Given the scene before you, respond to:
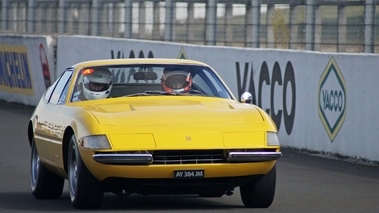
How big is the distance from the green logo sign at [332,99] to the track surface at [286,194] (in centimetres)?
51

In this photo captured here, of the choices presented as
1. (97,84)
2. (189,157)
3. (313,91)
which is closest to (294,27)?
(313,91)

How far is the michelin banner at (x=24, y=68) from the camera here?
94.7 feet

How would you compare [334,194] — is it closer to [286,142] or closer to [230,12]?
[286,142]

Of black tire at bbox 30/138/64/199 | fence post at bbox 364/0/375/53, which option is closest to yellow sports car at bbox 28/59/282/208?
black tire at bbox 30/138/64/199

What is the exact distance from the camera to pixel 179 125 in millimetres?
10570

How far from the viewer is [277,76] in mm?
19297

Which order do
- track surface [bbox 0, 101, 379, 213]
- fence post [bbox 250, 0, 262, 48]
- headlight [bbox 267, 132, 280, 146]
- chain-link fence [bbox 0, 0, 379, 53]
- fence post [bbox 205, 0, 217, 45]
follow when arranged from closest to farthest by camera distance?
1. headlight [bbox 267, 132, 280, 146]
2. track surface [bbox 0, 101, 379, 213]
3. chain-link fence [bbox 0, 0, 379, 53]
4. fence post [bbox 250, 0, 262, 48]
5. fence post [bbox 205, 0, 217, 45]

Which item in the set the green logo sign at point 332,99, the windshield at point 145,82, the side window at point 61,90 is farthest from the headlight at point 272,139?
the green logo sign at point 332,99

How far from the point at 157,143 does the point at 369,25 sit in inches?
366

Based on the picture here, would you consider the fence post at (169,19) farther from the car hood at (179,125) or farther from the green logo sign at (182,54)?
the car hood at (179,125)

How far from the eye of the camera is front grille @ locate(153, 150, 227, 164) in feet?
34.0

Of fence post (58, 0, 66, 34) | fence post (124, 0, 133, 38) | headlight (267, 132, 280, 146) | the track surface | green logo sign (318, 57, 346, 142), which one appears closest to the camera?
headlight (267, 132, 280, 146)

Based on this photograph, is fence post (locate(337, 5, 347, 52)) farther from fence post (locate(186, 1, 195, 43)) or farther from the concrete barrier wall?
fence post (locate(186, 1, 195, 43))

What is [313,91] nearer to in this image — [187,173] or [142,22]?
[187,173]
